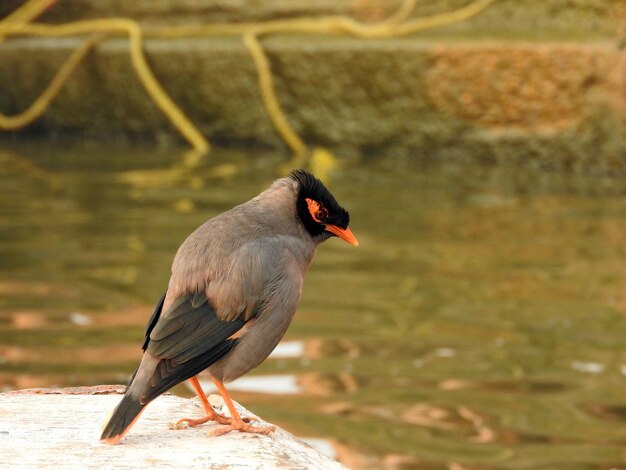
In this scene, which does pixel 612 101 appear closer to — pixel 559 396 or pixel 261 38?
pixel 261 38

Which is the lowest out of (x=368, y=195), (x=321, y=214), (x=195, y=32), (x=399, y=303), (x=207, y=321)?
(x=207, y=321)

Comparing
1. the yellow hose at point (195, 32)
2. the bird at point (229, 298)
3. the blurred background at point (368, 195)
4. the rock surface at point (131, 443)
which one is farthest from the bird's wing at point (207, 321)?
the yellow hose at point (195, 32)

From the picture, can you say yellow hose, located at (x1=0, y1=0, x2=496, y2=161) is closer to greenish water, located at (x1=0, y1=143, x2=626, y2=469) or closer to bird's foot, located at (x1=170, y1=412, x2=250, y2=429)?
greenish water, located at (x1=0, y1=143, x2=626, y2=469)

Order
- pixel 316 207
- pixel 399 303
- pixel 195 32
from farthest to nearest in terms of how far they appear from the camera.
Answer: pixel 195 32 < pixel 399 303 < pixel 316 207

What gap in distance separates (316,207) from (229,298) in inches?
7.0

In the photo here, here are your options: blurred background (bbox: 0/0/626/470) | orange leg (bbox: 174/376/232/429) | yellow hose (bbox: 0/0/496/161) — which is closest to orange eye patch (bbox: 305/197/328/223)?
orange leg (bbox: 174/376/232/429)

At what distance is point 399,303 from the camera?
3.42 meters

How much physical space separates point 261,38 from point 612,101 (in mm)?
1474

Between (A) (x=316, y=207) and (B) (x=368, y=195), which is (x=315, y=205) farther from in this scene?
(B) (x=368, y=195)

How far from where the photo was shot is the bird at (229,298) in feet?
5.16

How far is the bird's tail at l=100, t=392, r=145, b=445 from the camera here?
5.15 feet

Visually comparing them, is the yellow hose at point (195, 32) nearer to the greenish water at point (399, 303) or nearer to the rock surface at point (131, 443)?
the greenish water at point (399, 303)

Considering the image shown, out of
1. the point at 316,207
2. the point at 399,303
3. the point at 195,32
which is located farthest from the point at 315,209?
the point at 195,32

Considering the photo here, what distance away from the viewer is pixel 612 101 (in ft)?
15.7
